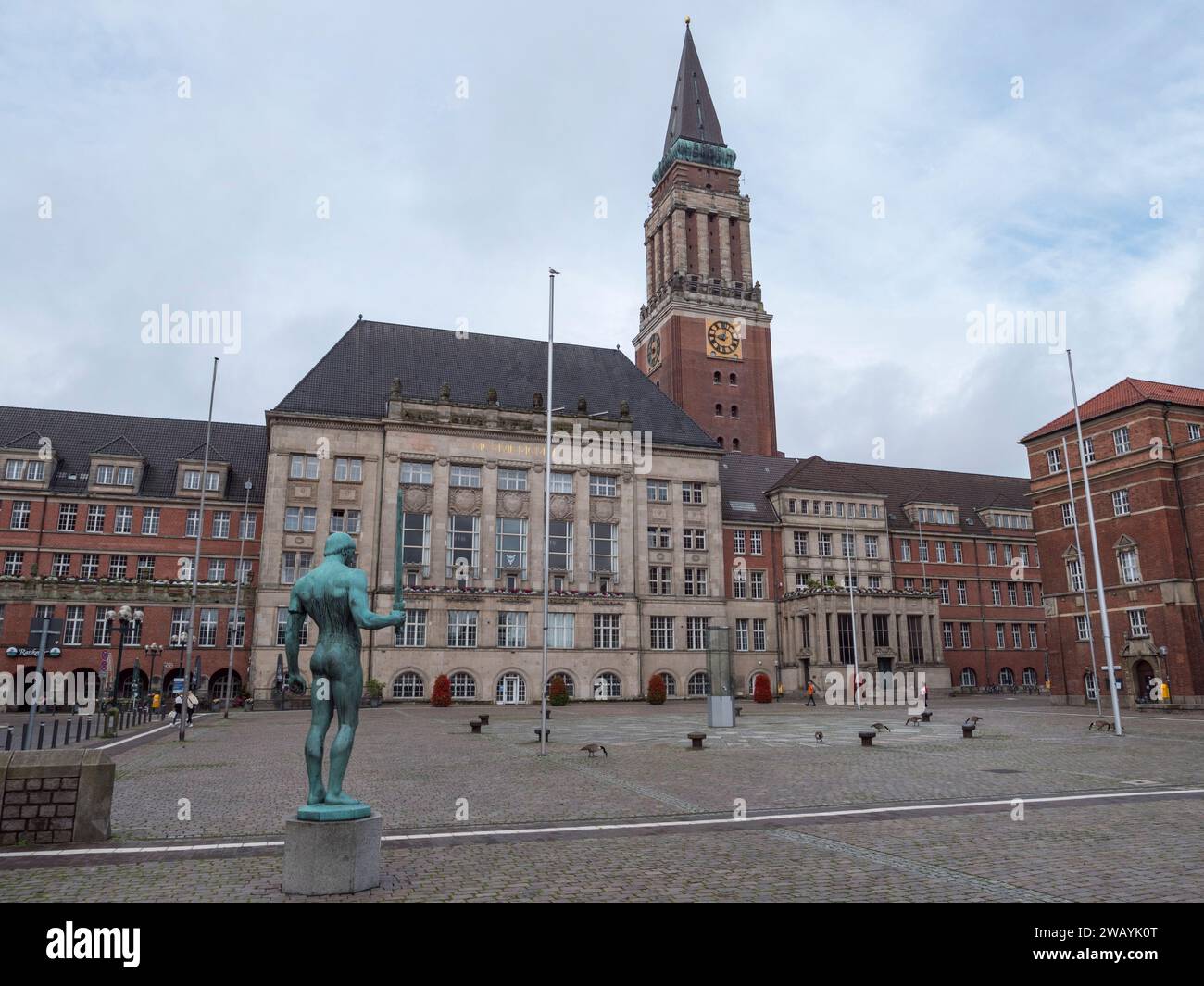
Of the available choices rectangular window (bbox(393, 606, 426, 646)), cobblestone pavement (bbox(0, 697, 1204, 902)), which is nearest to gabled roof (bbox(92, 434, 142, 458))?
rectangular window (bbox(393, 606, 426, 646))

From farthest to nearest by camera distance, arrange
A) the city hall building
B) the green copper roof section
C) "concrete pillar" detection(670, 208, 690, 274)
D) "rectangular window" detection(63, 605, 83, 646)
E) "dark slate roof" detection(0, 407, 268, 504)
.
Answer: the green copper roof section < "concrete pillar" detection(670, 208, 690, 274) < "dark slate roof" detection(0, 407, 268, 504) < the city hall building < "rectangular window" detection(63, 605, 83, 646)

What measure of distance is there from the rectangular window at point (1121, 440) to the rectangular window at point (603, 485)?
31.9m

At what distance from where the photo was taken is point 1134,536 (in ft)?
154

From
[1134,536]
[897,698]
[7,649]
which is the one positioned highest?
[1134,536]

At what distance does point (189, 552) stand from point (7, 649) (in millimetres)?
12528

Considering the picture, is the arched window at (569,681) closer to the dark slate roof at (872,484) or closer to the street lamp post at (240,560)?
the dark slate roof at (872,484)

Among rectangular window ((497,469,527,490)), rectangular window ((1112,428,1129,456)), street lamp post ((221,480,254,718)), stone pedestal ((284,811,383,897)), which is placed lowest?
stone pedestal ((284,811,383,897))

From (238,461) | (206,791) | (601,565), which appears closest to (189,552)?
(238,461)

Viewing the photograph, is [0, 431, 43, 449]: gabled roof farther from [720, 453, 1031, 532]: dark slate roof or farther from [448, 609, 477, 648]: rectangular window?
[720, 453, 1031, 532]: dark slate roof

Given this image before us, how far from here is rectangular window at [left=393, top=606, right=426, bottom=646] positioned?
180 feet

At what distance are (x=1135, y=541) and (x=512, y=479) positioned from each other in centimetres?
3861

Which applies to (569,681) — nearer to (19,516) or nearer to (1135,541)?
(1135,541)

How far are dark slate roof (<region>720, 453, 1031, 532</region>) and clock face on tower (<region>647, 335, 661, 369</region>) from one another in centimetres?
2293
